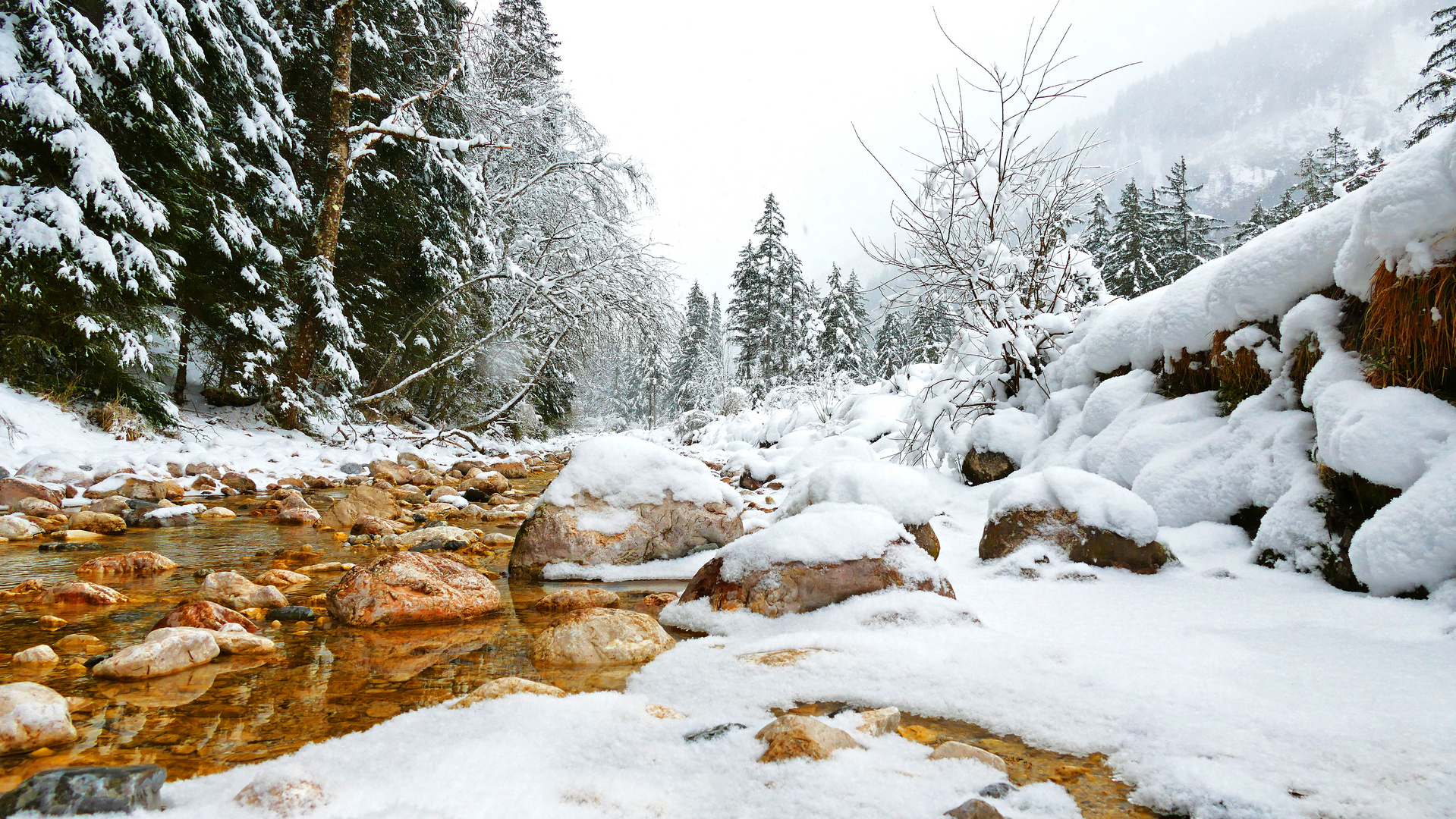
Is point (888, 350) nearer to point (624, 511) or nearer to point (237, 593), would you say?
point (624, 511)

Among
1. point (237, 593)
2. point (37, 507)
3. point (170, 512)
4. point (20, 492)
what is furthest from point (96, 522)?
point (237, 593)

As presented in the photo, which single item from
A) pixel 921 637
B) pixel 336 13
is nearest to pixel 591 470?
pixel 921 637

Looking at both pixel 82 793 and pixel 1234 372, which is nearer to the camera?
pixel 82 793

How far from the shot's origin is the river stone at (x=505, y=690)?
70.8 inches

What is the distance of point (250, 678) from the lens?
2082 millimetres

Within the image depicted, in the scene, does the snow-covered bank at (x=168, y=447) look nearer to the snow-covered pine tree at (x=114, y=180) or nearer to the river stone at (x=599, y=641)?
the snow-covered pine tree at (x=114, y=180)

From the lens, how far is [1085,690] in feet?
5.82

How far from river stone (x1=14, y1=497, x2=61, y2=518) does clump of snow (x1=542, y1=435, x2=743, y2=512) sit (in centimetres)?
366

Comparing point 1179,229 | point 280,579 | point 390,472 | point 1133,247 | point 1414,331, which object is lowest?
point 390,472

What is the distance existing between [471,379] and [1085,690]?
13.1 m

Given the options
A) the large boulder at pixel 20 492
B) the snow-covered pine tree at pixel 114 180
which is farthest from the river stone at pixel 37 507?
the snow-covered pine tree at pixel 114 180

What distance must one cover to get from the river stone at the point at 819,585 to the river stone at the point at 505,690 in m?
0.92

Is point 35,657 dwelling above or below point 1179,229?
below

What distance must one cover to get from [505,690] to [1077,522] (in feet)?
9.10
